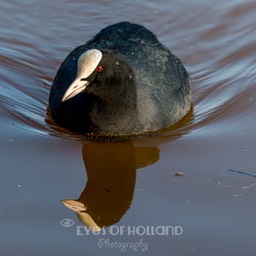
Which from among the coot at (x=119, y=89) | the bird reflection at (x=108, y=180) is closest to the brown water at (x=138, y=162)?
the bird reflection at (x=108, y=180)

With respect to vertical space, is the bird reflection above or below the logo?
above

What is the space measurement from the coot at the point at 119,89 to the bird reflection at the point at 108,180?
193mm

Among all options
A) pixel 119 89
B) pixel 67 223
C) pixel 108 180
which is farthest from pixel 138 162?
pixel 67 223

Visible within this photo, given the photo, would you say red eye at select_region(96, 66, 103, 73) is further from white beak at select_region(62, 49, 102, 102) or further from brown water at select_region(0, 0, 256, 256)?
brown water at select_region(0, 0, 256, 256)

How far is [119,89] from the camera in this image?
706 centimetres

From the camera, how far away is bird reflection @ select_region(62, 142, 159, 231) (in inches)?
240

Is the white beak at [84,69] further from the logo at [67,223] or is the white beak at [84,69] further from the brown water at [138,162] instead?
the logo at [67,223]

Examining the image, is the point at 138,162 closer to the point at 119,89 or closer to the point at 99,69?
the point at 119,89

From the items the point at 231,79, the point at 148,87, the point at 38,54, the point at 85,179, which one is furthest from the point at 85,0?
the point at 85,179

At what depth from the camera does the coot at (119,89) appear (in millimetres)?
6922

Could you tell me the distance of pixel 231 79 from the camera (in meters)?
8.59

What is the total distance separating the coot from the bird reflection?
193 mm

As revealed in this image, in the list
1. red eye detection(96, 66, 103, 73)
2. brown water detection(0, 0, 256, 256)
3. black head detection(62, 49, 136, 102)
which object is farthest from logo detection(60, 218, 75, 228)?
red eye detection(96, 66, 103, 73)

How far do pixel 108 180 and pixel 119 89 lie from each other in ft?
2.86
